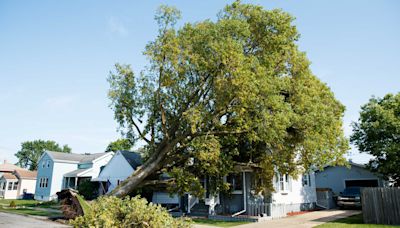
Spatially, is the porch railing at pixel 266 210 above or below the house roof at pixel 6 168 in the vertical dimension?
below

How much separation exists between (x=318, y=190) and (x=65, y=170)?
1429 inches

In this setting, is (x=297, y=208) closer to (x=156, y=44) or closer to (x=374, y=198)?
(x=374, y=198)

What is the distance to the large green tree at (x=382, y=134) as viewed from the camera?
77.6 ft

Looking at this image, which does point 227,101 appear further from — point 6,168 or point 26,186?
point 6,168

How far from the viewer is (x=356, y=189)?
28.0 m

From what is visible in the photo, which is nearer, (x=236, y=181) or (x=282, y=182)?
(x=236, y=181)

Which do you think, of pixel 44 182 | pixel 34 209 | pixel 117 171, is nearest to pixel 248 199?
pixel 117 171

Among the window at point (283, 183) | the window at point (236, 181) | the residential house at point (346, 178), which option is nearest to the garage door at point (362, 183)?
the residential house at point (346, 178)

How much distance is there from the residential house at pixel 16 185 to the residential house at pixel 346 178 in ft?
155

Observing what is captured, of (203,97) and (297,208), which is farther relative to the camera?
(297,208)

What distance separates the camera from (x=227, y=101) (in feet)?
53.6

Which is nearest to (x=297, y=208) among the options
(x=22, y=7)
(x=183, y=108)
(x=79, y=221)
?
(x=183, y=108)

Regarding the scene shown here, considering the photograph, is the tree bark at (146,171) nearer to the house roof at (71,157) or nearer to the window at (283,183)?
the window at (283,183)

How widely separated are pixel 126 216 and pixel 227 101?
436 inches
